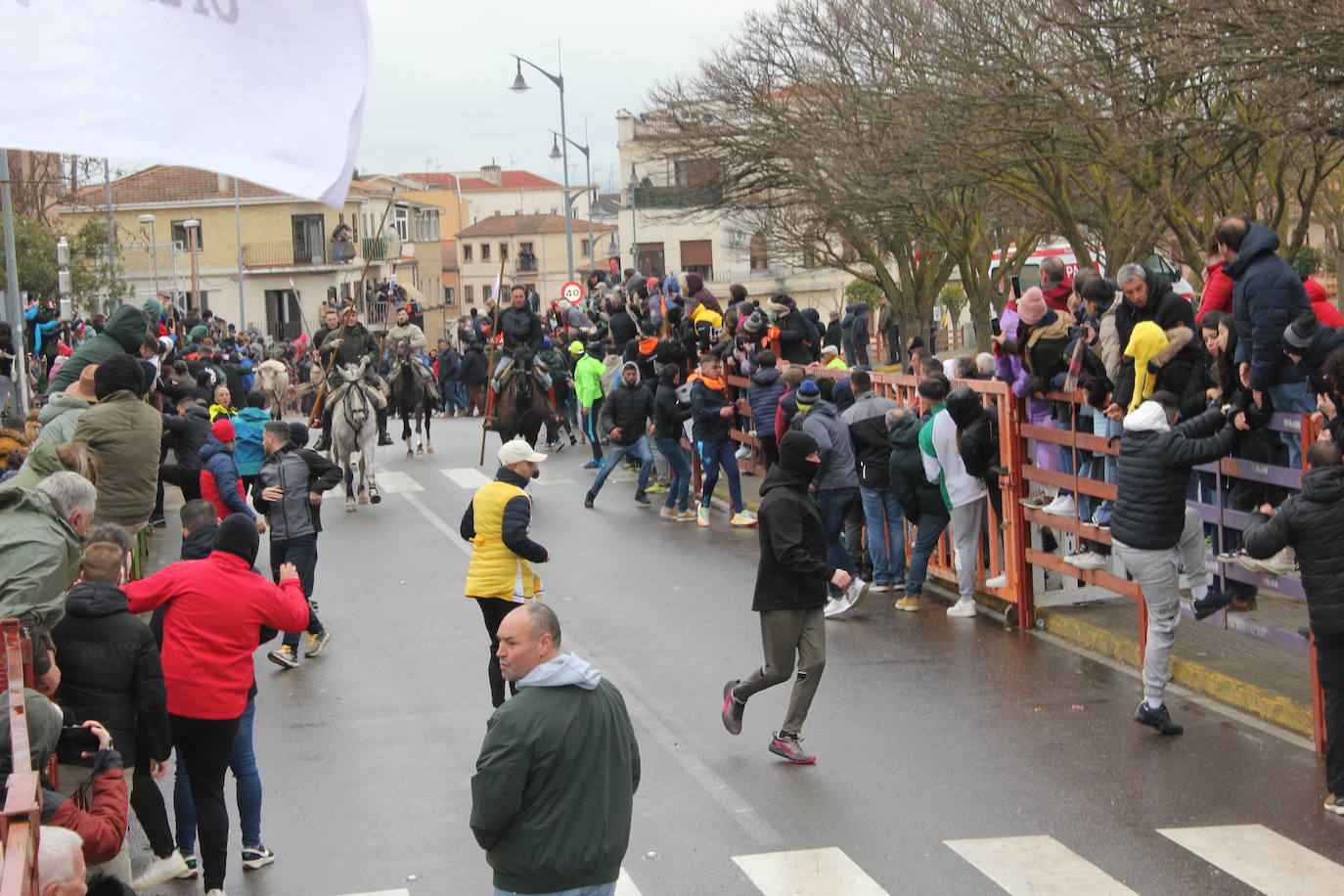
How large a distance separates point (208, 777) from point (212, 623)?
2.38 ft

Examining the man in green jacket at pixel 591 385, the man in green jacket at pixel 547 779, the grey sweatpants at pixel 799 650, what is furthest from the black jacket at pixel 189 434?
the man in green jacket at pixel 547 779

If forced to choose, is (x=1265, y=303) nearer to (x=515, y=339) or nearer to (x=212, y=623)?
(x=212, y=623)


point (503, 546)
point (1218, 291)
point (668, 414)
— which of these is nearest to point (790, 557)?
point (503, 546)

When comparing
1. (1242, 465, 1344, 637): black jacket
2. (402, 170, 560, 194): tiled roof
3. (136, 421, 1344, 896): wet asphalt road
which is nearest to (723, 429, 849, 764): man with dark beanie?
(136, 421, 1344, 896): wet asphalt road

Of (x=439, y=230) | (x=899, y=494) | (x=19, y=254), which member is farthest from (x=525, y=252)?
(x=899, y=494)

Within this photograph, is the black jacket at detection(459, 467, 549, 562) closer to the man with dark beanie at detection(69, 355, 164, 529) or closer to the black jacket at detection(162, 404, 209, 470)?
the man with dark beanie at detection(69, 355, 164, 529)

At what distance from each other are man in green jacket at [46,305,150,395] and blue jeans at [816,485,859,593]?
5.75m

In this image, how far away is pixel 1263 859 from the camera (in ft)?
25.9

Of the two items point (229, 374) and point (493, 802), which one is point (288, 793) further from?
point (229, 374)

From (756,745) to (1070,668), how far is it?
9.67ft

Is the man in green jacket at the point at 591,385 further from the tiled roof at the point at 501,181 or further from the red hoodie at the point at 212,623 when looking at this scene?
the tiled roof at the point at 501,181

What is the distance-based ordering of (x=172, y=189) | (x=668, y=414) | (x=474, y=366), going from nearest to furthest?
1. (x=668, y=414)
2. (x=474, y=366)
3. (x=172, y=189)

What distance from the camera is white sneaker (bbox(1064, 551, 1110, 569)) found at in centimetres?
1195

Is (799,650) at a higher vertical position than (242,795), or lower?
higher
